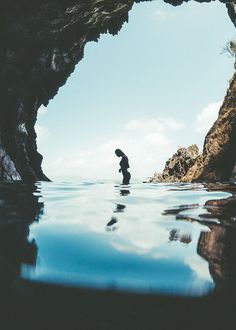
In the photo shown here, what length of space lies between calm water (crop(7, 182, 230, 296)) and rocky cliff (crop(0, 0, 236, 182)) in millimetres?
11240

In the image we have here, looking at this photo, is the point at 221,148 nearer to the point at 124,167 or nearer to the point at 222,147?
the point at 222,147

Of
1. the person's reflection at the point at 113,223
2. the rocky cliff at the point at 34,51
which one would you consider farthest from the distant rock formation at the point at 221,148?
the person's reflection at the point at 113,223

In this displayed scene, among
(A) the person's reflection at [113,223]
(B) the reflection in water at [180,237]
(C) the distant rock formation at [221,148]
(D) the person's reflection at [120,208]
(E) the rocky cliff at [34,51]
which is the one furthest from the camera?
(E) the rocky cliff at [34,51]

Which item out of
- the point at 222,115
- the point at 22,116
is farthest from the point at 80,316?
the point at 22,116

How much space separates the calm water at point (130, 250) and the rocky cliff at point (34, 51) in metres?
11.2

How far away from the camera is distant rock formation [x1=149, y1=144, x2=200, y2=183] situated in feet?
73.0

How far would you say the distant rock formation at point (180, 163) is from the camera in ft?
73.0

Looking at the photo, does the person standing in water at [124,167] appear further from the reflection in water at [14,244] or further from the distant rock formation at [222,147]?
the reflection in water at [14,244]

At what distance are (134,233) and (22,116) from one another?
22471mm

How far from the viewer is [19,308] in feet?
6.31

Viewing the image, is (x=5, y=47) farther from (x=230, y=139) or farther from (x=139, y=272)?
(x=139, y=272)

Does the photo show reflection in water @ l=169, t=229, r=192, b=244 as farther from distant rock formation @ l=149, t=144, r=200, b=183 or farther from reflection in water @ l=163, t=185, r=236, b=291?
distant rock formation @ l=149, t=144, r=200, b=183

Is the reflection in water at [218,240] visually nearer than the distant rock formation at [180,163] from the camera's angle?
Yes

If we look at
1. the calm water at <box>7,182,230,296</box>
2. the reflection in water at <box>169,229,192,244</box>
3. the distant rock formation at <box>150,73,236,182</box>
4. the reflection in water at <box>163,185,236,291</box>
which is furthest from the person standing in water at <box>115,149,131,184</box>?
the reflection in water at <box>169,229,192,244</box>
